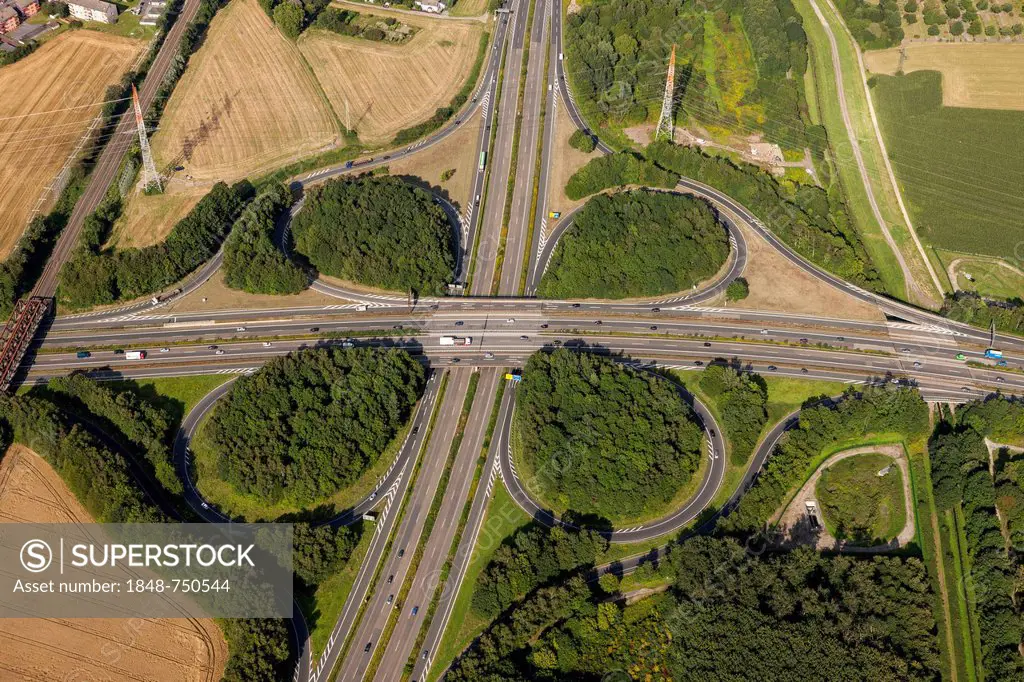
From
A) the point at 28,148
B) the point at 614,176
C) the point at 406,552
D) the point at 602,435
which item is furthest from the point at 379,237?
the point at 28,148

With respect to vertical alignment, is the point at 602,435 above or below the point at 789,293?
below

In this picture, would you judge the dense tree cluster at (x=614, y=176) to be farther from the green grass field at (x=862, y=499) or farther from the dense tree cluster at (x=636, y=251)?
the green grass field at (x=862, y=499)

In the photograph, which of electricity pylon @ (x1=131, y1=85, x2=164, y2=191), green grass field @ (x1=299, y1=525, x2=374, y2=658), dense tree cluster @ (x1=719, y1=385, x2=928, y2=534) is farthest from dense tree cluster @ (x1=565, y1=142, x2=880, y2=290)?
green grass field @ (x1=299, y1=525, x2=374, y2=658)

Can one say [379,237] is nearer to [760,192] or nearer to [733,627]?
[760,192]

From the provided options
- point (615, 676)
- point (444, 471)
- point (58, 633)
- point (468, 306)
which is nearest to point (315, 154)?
point (468, 306)

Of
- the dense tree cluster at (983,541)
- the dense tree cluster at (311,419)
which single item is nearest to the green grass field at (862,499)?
the dense tree cluster at (983,541)

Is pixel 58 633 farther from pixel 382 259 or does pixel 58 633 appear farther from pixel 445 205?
pixel 445 205

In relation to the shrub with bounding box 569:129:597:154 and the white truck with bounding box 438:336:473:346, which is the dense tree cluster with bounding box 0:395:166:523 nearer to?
the white truck with bounding box 438:336:473:346
